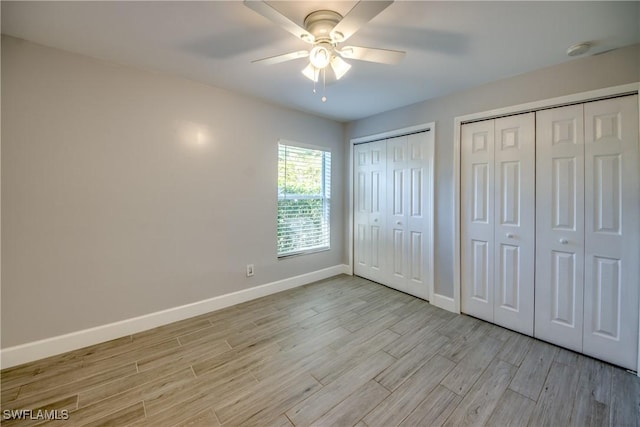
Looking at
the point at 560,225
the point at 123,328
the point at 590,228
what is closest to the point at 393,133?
the point at 560,225

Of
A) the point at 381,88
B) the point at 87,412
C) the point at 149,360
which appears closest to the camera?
the point at 87,412

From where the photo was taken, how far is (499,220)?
2562mm

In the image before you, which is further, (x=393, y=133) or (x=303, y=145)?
(x=303, y=145)

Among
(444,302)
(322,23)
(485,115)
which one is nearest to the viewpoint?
(322,23)

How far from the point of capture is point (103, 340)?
2.24 metres

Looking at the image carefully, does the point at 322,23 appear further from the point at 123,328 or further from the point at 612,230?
the point at 123,328

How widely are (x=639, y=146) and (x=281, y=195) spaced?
3.27m

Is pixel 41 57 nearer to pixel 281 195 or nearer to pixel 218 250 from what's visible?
pixel 218 250

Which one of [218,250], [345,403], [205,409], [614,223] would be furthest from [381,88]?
[205,409]

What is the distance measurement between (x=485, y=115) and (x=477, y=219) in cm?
107

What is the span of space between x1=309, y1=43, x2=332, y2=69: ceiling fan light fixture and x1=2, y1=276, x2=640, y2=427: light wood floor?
7.11 ft

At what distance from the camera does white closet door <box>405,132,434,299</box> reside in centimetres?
310

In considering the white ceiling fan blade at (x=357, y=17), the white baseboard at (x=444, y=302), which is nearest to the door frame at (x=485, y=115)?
the white baseboard at (x=444, y=302)

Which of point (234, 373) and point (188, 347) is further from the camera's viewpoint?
point (188, 347)
